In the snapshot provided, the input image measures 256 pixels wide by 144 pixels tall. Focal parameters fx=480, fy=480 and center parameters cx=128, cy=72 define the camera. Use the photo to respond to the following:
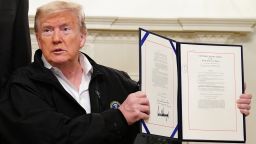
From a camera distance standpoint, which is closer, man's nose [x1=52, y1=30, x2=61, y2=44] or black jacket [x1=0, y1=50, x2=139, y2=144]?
black jacket [x1=0, y1=50, x2=139, y2=144]

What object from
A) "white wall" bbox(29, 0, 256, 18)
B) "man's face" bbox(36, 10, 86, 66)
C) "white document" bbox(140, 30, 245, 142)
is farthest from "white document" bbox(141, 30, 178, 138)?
"white wall" bbox(29, 0, 256, 18)

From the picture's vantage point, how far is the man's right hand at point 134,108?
5.49 ft

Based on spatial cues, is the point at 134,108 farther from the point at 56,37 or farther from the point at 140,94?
the point at 56,37

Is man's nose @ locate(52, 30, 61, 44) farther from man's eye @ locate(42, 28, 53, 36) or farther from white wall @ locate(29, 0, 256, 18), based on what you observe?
white wall @ locate(29, 0, 256, 18)

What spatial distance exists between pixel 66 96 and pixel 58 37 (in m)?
0.24

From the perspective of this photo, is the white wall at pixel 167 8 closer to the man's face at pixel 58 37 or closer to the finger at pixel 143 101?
the man's face at pixel 58 37

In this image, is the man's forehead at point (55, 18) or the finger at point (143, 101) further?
the man's forehead at point (55, 18)

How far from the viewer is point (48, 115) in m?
1.66

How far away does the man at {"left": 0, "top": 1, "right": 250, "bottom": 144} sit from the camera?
164 centimetres

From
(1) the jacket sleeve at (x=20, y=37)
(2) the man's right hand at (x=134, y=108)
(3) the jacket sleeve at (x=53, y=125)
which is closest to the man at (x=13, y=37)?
Result: (1) the jacket sleeve at (x=20, y=37)

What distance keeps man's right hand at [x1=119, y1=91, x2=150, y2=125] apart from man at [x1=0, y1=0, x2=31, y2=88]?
0.44m

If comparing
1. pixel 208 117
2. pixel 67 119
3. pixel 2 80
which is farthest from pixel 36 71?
pixel 208 117

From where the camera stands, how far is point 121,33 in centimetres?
316

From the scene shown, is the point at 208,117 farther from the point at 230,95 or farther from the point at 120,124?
the point at 120,124
